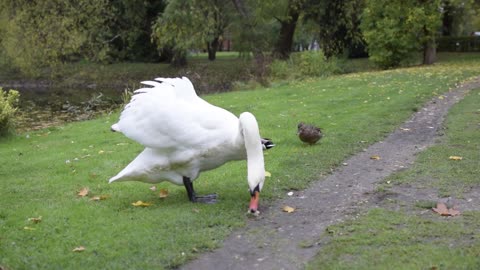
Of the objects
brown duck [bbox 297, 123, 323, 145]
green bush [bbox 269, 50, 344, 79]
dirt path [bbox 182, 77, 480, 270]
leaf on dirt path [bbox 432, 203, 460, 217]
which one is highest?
green bush [bbox 269, 50, 344, 79]

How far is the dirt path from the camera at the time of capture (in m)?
5.22

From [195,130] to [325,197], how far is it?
1913 mm

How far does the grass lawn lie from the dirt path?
0.23m

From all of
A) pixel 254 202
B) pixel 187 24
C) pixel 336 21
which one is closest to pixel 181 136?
pixel 254 202

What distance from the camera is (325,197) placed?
23.5 ft

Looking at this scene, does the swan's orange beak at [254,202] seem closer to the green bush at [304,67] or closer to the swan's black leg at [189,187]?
the swan's black leg at [189,187]

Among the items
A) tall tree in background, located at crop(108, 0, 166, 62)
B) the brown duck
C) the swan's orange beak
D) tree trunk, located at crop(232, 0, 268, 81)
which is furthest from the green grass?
tall tree in background, located at crop(108, 0, 166, 62)

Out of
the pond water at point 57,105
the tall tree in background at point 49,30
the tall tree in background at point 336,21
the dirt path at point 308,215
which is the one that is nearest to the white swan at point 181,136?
the dirt path at point 308,215

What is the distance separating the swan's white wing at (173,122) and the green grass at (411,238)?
1.78 metres

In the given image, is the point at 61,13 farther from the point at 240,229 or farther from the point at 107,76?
the point at 240,229

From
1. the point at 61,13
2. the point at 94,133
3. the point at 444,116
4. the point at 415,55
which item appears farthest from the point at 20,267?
the point at 61,13

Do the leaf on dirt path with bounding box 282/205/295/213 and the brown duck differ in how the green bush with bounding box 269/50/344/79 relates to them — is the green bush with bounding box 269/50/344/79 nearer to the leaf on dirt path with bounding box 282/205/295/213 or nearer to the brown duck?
the brown duck

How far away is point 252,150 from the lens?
20.6ft

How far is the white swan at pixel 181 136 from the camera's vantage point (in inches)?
257
